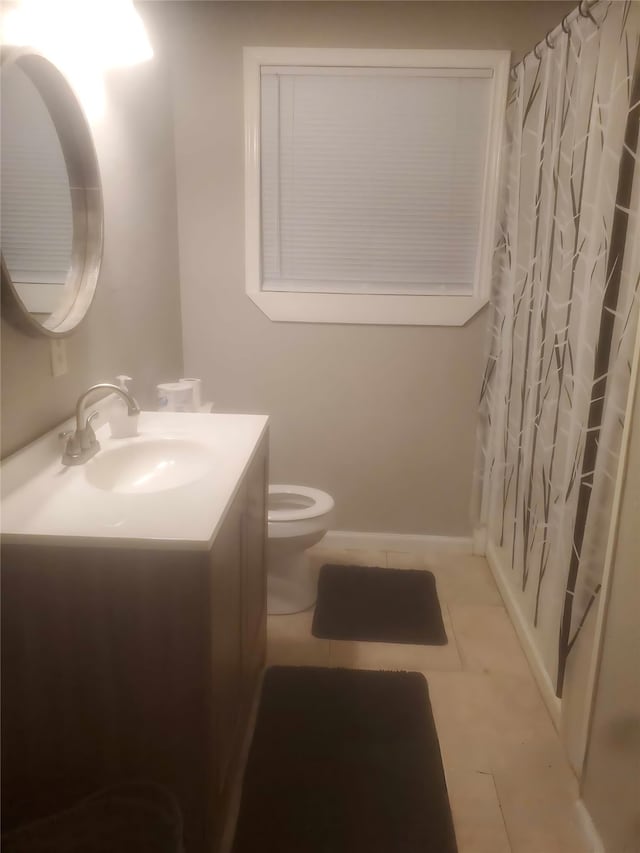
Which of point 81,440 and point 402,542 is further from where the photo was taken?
point 402,542

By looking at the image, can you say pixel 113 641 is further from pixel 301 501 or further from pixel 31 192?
pixel 301 501

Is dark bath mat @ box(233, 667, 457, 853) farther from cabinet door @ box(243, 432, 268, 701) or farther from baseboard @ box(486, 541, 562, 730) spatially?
baseboard @ box(486, 541, 562, 730)

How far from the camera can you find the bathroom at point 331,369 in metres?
1.45

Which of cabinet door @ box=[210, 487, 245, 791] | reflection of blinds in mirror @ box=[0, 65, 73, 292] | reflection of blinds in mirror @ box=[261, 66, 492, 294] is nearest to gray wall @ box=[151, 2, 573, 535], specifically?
reflection of blinds in mirror @ box=[261, 66, 492, 294]

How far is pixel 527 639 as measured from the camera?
219 centimetres

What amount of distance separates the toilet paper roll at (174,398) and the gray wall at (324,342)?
1.73ft

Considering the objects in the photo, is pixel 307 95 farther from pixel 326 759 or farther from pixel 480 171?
pixel 326 759

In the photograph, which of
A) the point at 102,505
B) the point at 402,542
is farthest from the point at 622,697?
the point at 402,542

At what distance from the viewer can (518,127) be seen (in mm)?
2299

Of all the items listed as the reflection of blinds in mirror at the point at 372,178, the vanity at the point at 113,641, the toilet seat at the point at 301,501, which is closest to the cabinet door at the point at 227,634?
the vanity at the point at 113,641

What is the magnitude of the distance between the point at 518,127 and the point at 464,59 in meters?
0.40

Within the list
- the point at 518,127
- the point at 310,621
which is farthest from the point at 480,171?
the point at 310,621

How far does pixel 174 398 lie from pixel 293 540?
0.68 m

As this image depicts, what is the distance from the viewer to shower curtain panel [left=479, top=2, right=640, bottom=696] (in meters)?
1.38
